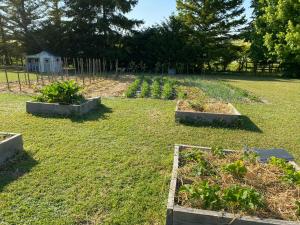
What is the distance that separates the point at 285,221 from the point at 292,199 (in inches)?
15.8

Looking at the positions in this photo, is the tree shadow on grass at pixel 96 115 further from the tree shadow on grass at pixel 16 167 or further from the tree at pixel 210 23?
the tree at pixel 210 23

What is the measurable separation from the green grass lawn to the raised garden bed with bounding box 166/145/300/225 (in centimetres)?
37

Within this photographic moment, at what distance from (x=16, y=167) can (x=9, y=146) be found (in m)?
0.41

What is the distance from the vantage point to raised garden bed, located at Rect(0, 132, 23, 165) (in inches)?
155

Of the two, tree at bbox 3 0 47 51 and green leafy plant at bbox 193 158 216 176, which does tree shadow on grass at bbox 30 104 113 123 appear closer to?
green leafy plant at bbox 193 158 216 176

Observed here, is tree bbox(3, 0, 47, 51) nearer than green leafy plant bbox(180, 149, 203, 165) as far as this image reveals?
No

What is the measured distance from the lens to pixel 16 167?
3.86 meters

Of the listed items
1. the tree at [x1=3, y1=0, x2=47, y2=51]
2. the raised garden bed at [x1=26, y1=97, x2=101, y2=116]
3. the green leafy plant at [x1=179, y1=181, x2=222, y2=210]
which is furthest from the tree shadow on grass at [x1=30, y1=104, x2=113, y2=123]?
the tree at [x1=3, y1=0, x2=47, y2=51]

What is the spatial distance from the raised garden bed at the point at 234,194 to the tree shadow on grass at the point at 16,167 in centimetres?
208

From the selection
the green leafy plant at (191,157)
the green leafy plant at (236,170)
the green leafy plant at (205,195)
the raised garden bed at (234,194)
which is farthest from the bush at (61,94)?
the green leafy plant at (205,195)

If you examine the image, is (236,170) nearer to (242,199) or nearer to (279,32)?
(242,199)

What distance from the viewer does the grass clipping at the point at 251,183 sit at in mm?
2533

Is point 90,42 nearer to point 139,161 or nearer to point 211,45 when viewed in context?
point 211,45

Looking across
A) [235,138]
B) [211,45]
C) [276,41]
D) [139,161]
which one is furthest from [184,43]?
[139,161]
